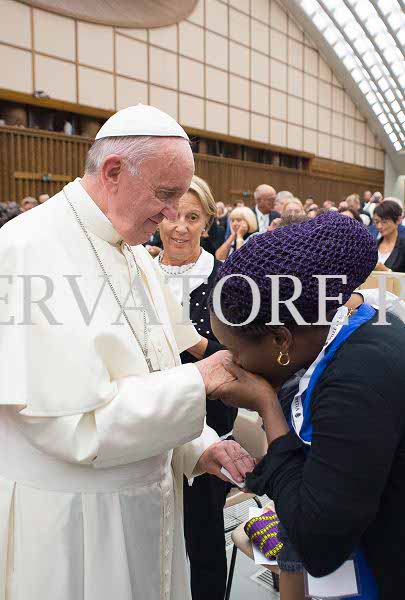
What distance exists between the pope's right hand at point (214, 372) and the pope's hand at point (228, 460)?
302mm

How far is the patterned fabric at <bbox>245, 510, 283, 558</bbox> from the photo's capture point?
2.12 metres

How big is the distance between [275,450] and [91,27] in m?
14.3

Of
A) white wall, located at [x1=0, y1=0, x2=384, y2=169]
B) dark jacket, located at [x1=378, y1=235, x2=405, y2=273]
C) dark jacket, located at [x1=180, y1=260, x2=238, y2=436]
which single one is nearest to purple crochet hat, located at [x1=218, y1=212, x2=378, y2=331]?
dark jacket, located at [x1=180, y1=260, x2=238, y2=436]

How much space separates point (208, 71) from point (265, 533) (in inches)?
653

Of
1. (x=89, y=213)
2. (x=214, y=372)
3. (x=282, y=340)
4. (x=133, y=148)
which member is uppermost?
(x=133, y=148)

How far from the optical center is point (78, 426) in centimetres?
134

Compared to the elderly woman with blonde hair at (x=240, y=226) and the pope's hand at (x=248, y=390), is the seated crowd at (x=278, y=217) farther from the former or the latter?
the pope's hand at (x=248, y=390)

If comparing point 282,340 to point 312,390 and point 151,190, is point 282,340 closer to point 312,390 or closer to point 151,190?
point 312,390

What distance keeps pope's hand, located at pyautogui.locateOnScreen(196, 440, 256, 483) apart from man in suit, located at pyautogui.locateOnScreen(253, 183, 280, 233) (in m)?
4.98

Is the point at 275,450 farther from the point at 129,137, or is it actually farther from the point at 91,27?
the point at 91,27

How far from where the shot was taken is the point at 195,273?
265cm

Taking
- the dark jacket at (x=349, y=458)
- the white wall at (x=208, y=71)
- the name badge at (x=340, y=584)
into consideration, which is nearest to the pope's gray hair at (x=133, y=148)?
the dark jacket at (x=349, y=458)

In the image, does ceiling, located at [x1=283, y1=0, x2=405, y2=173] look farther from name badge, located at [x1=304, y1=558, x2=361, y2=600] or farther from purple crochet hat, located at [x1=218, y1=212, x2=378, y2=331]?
name badge, located at [x1=304, y1=558, x2=361, y2=600]

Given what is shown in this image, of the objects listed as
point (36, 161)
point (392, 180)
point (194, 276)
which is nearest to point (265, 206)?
point (194, 276)
